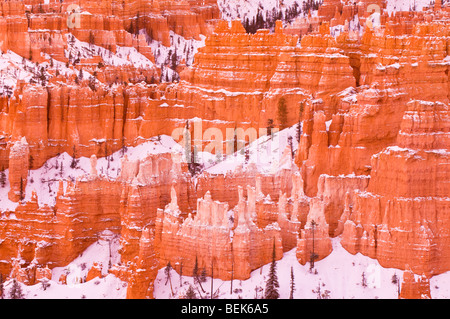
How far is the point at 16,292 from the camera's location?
5434 cm

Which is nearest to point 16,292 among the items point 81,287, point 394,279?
point 81,287

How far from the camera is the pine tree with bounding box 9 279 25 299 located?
53781 mm

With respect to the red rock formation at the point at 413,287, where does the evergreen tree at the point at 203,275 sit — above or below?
below

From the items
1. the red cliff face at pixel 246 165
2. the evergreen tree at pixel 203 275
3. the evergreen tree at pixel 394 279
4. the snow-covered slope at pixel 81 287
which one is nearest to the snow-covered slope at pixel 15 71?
the red cliff face at pixel 246 165

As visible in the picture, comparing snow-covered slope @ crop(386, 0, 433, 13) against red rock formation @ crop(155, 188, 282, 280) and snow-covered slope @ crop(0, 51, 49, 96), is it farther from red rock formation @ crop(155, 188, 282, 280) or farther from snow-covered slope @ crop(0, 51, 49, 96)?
red rock formation @ crop(155, 188, 282, 280)

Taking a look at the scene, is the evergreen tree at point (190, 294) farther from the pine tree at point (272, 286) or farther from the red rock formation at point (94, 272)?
the red rock formation at point (94, 272)

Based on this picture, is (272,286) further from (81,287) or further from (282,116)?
(282,116)

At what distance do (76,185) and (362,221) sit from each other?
18704 mm

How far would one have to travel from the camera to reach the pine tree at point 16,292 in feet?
176

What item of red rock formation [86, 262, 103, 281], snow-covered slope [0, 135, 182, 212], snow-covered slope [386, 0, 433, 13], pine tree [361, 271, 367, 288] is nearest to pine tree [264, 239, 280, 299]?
pine tree [361, 271, 367, 288]

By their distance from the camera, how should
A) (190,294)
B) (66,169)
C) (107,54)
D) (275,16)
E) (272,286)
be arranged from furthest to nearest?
(275,16) → (107,54) → (66,169) → (190,294) → (272,286)

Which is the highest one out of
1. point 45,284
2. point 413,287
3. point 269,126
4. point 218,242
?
point 269,126

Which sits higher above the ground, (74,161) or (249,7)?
(249,7)
